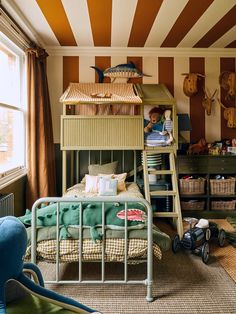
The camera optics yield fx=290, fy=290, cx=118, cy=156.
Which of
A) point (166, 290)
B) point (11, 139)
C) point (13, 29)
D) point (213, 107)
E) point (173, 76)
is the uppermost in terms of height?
point (13, 29)

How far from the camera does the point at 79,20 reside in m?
3.32

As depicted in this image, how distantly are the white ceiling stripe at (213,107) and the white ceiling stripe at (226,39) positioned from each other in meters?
0.30

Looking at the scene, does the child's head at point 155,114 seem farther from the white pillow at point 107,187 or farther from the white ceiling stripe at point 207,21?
the white pillow at point 107,187

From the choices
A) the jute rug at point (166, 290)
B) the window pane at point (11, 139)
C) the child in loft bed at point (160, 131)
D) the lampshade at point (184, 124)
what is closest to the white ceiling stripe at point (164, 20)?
the child in loft bed at point (160, 131)

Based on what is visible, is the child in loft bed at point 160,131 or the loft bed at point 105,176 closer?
the loft bed at point 105,176

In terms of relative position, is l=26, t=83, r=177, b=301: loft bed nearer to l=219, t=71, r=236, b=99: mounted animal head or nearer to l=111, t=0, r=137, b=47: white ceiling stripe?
l=111, t=0, r=137, b=47: white ceiling stripe

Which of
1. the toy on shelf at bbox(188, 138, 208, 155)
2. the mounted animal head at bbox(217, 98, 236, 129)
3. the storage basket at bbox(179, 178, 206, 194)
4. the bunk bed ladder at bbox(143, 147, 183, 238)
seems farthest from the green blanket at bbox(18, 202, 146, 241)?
the mounted animal head at bbox(217, 98, 236, 129)

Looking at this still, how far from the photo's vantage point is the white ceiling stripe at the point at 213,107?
14.8ft

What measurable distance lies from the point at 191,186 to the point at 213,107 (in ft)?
4.52

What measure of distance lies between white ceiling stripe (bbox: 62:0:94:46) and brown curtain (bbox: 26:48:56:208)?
562 mm

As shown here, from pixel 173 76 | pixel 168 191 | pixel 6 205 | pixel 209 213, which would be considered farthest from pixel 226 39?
pixel 6 205

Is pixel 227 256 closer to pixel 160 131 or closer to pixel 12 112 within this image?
pixel 160 131

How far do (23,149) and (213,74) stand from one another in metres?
3.05

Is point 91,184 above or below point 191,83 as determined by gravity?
below
